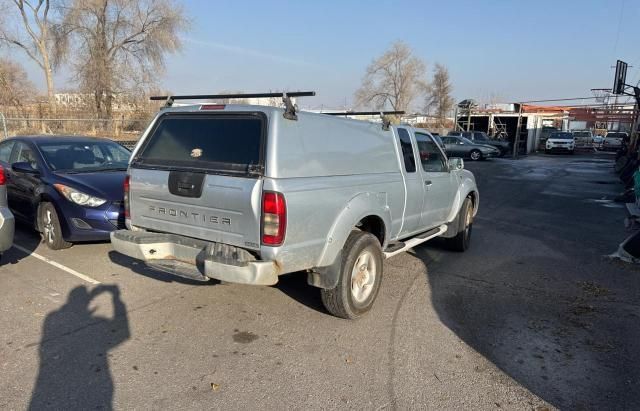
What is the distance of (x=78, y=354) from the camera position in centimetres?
353

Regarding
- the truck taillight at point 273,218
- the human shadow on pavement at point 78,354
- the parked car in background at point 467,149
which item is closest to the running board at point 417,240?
the truck taillight at point 273,218

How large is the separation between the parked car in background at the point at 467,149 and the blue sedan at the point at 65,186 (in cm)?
2577

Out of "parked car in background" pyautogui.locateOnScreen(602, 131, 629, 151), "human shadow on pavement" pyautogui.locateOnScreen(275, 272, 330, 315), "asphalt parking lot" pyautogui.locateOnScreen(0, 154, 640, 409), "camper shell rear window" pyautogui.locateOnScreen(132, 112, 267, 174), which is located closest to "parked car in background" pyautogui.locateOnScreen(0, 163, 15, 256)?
"asphalt parking lot" pyautogui.locateOnScreen(0, 154, 640, 409)

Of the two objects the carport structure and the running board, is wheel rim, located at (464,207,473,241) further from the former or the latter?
the carport structure

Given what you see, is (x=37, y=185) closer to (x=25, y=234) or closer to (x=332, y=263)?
(x=25, y=234)

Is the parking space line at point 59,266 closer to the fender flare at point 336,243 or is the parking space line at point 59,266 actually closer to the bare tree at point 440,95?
the fender flare at point 336,243

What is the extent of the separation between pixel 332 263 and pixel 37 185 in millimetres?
4671

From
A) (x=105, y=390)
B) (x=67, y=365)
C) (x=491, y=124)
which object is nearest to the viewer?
(x=105, y=390)

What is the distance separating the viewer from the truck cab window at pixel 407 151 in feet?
17.5

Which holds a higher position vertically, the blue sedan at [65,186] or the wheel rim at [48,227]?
the blue sedan at [65,186]

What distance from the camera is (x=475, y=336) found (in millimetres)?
4086

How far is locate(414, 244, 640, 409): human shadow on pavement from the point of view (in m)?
3.35

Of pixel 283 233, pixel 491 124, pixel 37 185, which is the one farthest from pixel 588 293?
pixel 491 124

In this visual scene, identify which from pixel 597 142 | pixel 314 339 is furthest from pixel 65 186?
pixel 597 142
